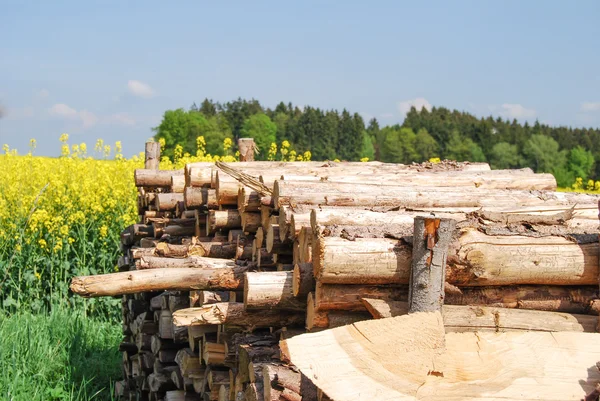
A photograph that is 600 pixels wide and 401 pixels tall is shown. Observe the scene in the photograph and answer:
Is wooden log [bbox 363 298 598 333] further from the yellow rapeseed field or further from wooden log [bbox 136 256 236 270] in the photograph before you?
the yellow rapeseed field

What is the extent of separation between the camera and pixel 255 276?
3654 mm

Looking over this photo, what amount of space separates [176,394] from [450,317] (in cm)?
285

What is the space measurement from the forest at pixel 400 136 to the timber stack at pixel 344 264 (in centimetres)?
4470

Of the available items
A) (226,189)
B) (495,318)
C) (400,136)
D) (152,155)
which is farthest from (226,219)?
(400,136)

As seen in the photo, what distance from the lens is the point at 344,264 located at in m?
3.21

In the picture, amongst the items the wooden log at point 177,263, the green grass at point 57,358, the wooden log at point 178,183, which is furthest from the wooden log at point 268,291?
the wooden log at point 178,183

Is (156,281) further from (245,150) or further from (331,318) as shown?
(245,150)

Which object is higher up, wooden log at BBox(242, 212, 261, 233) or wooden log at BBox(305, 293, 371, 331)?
wooden log at BBox(242, 212, 261, 233)

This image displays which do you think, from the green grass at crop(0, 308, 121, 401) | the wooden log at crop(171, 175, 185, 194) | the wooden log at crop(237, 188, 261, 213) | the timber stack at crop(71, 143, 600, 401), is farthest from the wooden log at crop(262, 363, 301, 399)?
the wooden log at crop(171, 175, 185, 194)

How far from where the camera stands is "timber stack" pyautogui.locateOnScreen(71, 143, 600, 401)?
3246 millimetres

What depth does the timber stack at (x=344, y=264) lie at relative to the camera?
3246 mm

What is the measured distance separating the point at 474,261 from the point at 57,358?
4487mm

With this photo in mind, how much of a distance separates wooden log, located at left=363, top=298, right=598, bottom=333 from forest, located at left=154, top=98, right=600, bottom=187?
46599 mm

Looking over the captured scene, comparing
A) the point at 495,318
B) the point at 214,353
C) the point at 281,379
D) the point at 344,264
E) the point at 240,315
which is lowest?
the point at 214,353
